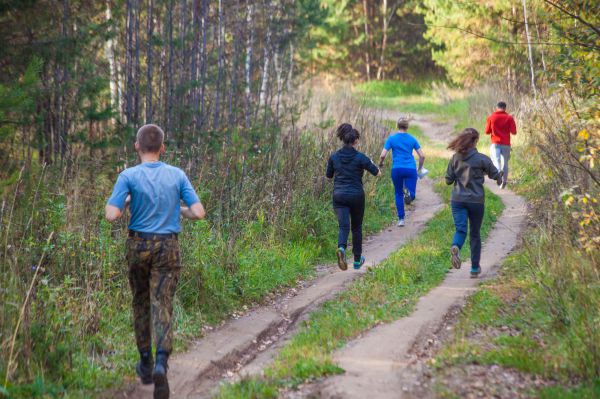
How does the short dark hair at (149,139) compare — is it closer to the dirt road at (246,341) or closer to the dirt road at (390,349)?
the dirt road at (246,341)

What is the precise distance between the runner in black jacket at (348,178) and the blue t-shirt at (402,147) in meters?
3.16

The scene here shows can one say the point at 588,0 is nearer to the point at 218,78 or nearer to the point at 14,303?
the point at 14,303

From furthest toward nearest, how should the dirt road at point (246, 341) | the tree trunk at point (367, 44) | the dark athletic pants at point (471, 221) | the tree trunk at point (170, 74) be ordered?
the tree trunk at point (367, 44), the tree trunk at point (170, 74), the dark athletic pants at point (471, 221), the dirt road at point (246, 341)

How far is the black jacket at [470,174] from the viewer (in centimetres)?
935

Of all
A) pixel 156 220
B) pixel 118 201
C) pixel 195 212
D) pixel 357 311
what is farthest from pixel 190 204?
pixel 357 311

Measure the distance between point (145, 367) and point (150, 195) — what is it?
1.46 metres

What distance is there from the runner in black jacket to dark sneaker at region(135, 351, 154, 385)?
4.14 meters

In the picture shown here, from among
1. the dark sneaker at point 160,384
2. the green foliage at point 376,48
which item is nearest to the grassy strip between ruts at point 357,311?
the dark sneaker at point 160,384

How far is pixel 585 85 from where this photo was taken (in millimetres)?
8320

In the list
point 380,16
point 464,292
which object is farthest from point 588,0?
point 380,16

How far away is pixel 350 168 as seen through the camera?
31.8ft

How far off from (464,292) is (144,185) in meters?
4.49

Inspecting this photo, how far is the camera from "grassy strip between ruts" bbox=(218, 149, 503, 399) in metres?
5.89

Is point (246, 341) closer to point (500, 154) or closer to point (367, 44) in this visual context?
point (500, 154)
